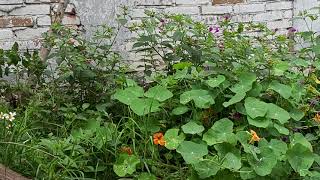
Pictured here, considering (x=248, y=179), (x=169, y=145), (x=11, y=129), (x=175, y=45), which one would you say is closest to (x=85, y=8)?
(x=175, y=45)

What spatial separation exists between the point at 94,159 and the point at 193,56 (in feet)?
2.87

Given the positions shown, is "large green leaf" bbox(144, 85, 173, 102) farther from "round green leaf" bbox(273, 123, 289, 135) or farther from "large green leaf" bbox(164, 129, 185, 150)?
"round green leaf" bbox(273, 123, 289, 135)

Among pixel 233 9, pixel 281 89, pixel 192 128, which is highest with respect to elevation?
pixel 233 9

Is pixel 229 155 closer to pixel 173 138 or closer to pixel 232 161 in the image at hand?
pixel 232 161

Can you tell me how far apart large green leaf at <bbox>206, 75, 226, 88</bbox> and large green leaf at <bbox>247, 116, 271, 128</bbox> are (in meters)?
0.20

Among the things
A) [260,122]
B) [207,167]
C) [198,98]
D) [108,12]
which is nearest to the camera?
[207,167]

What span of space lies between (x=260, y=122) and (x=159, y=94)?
1.55 ft

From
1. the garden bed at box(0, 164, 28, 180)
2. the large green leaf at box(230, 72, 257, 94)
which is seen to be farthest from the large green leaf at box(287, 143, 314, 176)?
the garden bed at box(0, 164, 28, 180)

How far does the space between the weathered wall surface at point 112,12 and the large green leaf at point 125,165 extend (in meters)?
1.81

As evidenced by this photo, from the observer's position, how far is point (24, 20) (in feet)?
12.7

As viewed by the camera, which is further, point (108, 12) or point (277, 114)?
point (108, 12)

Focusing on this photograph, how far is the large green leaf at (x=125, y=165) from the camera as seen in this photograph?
7.38 feet

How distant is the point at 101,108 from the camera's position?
2771 millimetres

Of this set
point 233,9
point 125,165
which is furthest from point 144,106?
point 233,9
